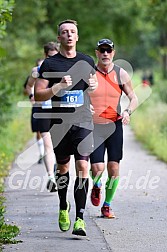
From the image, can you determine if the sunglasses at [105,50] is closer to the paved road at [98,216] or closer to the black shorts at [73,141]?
the black shorts at [73,141]

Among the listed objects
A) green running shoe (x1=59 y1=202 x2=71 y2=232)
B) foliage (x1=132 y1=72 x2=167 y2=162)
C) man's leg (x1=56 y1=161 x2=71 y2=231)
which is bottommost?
foliage (x1=132 y1=72 x2=167 y2=162)

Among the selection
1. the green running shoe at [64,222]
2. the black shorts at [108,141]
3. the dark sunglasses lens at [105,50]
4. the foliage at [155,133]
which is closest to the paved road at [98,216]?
the green running shoe at [64,222]

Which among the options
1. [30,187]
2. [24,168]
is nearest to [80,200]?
[30,187]

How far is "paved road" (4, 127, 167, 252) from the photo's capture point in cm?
796

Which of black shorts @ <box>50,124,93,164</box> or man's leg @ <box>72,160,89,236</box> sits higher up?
black shorts @ <box>50,124,93,164</box>

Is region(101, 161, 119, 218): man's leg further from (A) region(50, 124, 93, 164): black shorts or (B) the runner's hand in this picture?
(B) the runner's hand

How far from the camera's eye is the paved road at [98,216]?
7.96 m

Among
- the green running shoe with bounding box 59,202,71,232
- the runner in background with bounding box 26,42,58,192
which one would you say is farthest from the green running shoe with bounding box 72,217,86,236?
the runner in background with bounding box 26,42,58,192

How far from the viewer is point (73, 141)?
8539mm

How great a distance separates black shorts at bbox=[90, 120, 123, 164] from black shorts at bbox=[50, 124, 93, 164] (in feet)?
3.09

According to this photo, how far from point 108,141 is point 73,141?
1202 millimetres

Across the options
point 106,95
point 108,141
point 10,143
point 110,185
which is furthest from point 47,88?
point 10,143

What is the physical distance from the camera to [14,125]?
22469 mm

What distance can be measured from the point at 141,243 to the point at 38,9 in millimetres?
26248
